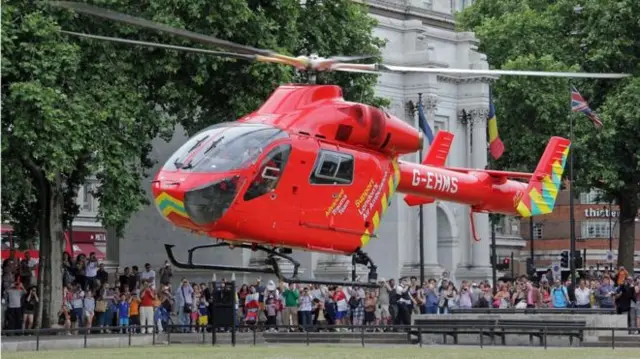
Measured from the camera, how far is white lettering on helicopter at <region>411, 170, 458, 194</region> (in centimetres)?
3425

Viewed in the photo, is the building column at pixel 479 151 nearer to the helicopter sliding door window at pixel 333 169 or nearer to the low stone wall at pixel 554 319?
the low stone wall at pixel 554 319

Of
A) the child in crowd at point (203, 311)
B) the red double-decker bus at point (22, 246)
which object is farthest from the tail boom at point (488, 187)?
the red double-decker bus at point (22, 246)

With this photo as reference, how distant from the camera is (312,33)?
56.7 metres

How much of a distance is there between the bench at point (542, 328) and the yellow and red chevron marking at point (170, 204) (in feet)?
66.1

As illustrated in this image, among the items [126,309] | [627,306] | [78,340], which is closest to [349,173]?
[78,340]

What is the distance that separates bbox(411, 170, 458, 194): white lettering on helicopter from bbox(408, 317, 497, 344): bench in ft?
45.7

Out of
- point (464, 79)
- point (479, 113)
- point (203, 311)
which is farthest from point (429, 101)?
point (203, 311)

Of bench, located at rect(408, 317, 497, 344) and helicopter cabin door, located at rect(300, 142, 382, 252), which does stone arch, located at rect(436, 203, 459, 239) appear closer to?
bench, located at rect(408, 317, 497, 344)

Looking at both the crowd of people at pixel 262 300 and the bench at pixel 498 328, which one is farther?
the crowd of people at pixel 262 300

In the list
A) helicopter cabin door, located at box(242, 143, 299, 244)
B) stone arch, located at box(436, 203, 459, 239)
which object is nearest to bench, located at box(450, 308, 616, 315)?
helicopter cabin door, located at box(242, 143, 299, 244)

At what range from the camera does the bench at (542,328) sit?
47719mm

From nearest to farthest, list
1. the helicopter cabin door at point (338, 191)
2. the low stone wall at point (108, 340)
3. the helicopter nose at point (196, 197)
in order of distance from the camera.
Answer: the helicopter nose at point (196, 197), the helicopter cabin door at point (338, 191), the low stone wall at point (108, 340)

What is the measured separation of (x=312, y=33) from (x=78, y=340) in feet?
54.8

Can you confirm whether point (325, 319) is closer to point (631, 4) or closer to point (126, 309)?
point (126, 309)
